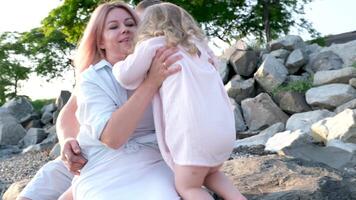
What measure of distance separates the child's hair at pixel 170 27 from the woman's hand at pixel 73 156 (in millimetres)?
558

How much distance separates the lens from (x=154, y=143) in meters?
2.54

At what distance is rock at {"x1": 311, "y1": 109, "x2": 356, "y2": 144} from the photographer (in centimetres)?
686

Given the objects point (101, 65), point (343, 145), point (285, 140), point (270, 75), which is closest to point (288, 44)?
point (270, 75)

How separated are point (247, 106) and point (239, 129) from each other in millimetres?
448

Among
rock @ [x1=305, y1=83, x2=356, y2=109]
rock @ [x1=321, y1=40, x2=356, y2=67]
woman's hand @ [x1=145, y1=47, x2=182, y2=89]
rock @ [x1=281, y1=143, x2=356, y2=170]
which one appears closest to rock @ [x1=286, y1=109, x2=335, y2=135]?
rock @ [x1=305, y1=83, x2=356, y2=109]

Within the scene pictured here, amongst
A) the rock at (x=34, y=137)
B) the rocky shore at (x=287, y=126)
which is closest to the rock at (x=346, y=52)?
the rocky shore at (x=287, y=126)

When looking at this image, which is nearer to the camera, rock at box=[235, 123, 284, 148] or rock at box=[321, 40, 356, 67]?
rock at box=[235, 123, 284, 148]

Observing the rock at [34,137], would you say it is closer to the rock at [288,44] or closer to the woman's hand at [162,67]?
the rock at [288,44]

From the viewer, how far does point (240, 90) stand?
33.9 ft

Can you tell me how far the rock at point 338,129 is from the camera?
686cm

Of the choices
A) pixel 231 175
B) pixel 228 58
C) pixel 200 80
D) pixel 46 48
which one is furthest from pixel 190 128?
pixel 46 48

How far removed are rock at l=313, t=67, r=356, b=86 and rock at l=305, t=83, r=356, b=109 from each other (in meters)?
0.15

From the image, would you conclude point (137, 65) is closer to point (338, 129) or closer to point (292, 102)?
point (338, 129)

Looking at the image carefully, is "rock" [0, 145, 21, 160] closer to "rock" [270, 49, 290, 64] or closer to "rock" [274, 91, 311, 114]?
"rock" [270, 49, 290, 64]
